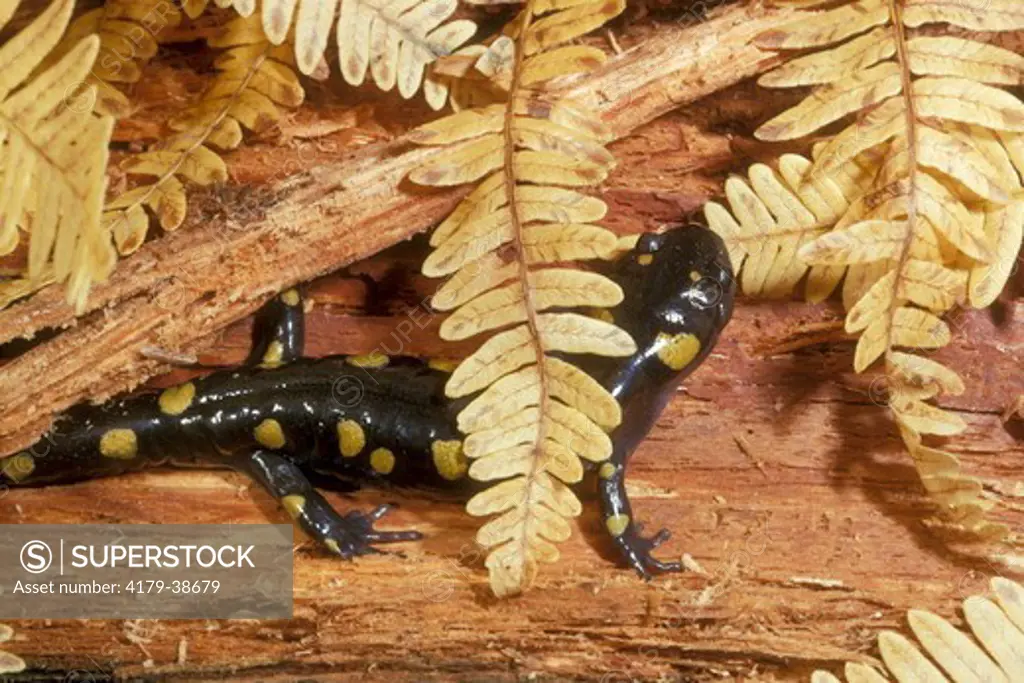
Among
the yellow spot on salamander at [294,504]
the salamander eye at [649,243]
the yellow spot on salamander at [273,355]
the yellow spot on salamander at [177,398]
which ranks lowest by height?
the yellow spot on salamander at [294,504]

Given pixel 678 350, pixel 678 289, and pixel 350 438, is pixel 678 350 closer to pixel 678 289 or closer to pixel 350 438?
pixel 678 289

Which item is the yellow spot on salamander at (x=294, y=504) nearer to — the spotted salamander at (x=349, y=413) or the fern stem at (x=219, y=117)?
the spotted salamander at (x=349, y=413)

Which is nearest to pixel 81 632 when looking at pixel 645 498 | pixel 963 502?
pixel 645 498

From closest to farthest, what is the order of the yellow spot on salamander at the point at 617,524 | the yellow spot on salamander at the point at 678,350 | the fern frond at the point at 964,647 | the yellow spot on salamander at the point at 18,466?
the fern frond at the point at 964,647
the yellow spot on salamander at the point at 617,524
the yellow spot on salamander at the point at 18,466
the yellow spot on salamander at the point at 678,350

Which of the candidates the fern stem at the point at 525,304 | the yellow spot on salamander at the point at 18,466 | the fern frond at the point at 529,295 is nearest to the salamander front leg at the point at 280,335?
the yellow spot on salamander at the point at 18,466

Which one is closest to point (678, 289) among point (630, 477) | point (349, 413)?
point (630, 477)

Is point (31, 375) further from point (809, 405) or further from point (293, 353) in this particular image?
point (809, 405)

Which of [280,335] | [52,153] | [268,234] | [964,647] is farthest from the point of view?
[280,335]
